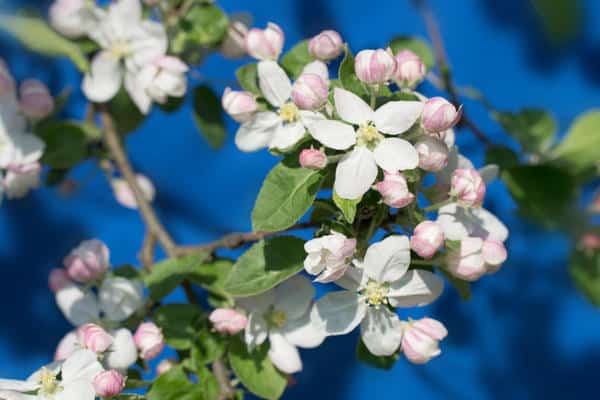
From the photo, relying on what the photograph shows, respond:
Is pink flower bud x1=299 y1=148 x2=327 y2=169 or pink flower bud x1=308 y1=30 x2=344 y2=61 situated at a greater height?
pink flower bud x1=308 y1=30 x2=344 y2=61

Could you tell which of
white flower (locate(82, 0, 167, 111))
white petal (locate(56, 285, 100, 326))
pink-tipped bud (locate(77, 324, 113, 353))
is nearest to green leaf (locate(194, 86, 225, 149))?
white flower (locate(82, 0, 167, 111))

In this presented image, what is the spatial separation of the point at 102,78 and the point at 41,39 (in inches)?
3.7

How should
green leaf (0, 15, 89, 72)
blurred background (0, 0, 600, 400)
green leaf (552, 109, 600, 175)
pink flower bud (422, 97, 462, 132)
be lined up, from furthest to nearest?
blurred background (0, 0, 600, 400)
green leaf (552, 109, 600, 175)
green leaf (0, 15, 89, 72)
pink flower bud (422, 97, 462, 132)

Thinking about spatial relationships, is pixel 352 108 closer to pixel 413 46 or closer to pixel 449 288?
pixel 413 46

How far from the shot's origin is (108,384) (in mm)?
671

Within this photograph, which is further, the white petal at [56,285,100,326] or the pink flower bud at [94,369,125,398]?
the white petal at [56,285,100,326]

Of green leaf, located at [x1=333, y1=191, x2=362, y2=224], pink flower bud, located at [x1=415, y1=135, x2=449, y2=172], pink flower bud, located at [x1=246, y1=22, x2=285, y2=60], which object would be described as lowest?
green leaf, located at [x1=333, y1=191, x2=362, y2=224]

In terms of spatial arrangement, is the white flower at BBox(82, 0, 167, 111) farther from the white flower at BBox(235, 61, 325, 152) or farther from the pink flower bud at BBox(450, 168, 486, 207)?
the pink flower bud at BBox(450, 168, 486, 207)

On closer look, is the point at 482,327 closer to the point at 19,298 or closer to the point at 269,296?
the point at 269,296

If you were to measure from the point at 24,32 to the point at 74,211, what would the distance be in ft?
1.26

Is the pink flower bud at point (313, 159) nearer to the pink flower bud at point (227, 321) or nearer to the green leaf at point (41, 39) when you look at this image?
the pink flower bud at point (227, 321)

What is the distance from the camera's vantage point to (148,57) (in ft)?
3.23

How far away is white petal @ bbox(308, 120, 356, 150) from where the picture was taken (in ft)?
2.21

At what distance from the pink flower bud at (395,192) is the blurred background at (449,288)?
2.09 ft
